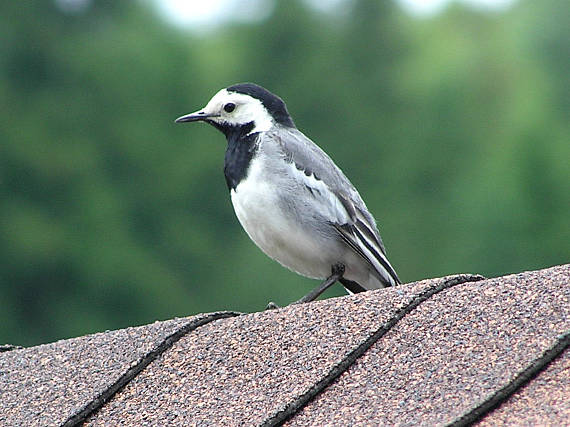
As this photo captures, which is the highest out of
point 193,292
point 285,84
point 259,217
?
point 259,217

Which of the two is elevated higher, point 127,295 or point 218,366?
point 218,366

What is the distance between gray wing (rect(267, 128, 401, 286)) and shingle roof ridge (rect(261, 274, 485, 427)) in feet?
6.71

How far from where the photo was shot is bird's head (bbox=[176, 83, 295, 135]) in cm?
655

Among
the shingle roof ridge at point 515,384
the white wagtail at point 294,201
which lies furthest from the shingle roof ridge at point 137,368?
the white wagtail at point 294,201

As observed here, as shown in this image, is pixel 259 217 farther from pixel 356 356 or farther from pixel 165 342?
pixel 356 356

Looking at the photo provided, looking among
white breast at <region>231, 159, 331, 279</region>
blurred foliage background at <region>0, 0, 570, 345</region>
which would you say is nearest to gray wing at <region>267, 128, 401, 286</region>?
white breast at <region>231, 159, 331, 279</region>

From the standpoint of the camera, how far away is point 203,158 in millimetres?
27422

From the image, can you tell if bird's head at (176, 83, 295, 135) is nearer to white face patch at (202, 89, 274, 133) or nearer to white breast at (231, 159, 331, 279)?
white face patch at (202, 89, 274, 133)

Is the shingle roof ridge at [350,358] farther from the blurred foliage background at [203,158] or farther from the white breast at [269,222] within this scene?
the blurred foliage background at [203,158]

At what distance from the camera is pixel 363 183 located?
28406mm

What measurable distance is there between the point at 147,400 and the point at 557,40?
4113cm

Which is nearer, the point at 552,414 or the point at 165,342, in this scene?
the point at 552,414

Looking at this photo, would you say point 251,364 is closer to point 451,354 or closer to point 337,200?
point 451,354

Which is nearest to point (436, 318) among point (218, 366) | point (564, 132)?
A: point (218, 366)
